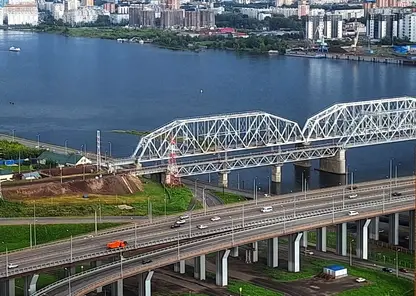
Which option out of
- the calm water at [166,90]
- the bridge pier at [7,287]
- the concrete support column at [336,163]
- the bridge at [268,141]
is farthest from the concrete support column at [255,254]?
the concrete support column at [336,163]

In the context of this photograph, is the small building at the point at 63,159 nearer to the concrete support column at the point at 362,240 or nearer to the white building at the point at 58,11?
the concrete support column at the point at 362,240

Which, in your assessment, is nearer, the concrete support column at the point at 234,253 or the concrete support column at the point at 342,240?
the concrete support column at the point at 234,253

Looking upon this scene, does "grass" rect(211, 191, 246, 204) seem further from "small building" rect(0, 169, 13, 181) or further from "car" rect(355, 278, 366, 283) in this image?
"car" rect(355, 278, 366, 283)

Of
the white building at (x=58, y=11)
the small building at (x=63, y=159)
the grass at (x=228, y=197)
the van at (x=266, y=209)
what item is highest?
the white building at (x=58, y=11)

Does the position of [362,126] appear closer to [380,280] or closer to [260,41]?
[380,280]

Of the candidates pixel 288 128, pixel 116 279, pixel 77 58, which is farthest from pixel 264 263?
pixel 77 58
